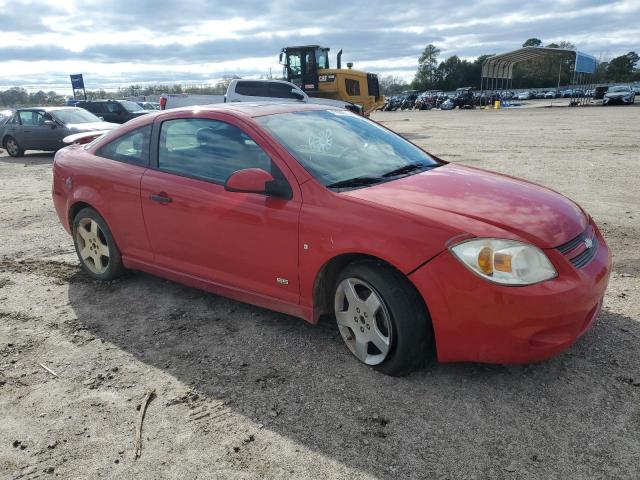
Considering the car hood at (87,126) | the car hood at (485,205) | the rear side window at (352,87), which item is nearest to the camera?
the car hood at (485,205)

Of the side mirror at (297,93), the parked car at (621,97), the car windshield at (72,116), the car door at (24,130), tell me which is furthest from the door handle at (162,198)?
the parked car at (621,97)

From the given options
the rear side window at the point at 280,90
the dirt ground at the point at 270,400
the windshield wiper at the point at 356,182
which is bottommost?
the dirt ground at the point at 270,400

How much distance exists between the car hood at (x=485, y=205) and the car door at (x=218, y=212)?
0.57 m

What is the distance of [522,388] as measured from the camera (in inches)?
109

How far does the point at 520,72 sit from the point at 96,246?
9360 centimetres

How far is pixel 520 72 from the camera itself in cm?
8588

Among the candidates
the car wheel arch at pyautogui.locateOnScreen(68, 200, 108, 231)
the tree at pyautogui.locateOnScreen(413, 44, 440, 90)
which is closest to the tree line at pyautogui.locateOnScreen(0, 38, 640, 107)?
the tree at pyautogui.locateOnScreen(413, 44, 440, 90)

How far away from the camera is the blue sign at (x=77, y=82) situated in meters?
37.4

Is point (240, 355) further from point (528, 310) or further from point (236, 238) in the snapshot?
point (528, 310)

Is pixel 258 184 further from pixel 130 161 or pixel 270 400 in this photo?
pixel 130 161

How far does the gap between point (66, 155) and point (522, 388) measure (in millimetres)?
4234

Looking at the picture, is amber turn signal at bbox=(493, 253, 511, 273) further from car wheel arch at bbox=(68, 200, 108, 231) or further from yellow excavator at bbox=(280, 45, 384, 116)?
yellow excavator at bbox=(280, 45, 384, 116)

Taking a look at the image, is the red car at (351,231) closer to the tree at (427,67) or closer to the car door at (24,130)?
the car door at (24,130)

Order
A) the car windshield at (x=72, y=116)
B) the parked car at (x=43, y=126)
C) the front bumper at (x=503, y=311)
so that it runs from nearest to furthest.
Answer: the front bumper at (x=503, y=311)
the parked car at (x=43, y=126)
the car windshield at (x=72, y=116)
